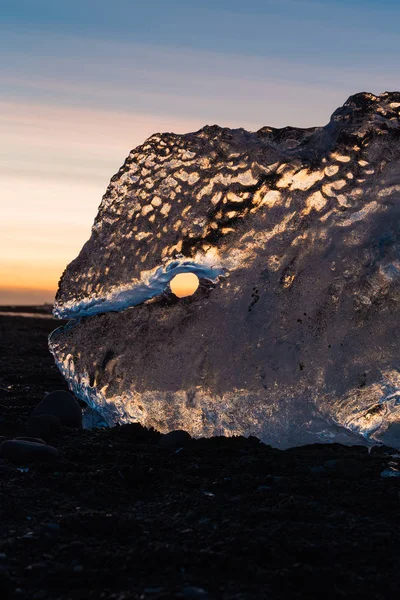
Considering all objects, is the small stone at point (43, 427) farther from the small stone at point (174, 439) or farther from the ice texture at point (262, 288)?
the small stone at point (174, 439)

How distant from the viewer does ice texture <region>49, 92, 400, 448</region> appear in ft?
13.3

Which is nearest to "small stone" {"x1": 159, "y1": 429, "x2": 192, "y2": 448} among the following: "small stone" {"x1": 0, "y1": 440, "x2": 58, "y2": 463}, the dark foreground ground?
the dark foreground ground

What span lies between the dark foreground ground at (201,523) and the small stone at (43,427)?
0.77 feet

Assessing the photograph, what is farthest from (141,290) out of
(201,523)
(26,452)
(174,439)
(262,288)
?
(201,523)

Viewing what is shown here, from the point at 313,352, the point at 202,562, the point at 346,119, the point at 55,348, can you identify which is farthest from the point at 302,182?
the point at 202,562

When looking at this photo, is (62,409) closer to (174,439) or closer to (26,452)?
(174,439)

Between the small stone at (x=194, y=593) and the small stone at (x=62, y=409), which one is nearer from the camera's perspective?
the small stone at (x=194, y=593)

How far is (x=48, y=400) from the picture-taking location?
496 centimetres

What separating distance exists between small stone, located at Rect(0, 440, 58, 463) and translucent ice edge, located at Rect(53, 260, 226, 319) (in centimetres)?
116

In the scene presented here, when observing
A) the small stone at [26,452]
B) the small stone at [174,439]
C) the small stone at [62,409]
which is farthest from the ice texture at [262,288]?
the small stone at [26,452]

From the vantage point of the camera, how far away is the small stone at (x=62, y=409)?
16.0 feet

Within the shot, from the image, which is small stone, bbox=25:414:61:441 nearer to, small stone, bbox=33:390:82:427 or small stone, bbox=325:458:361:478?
small stone, bbox=33:390:82:427

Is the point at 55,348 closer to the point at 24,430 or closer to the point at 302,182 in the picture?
the point at 24,430

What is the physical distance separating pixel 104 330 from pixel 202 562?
95.8 inches
